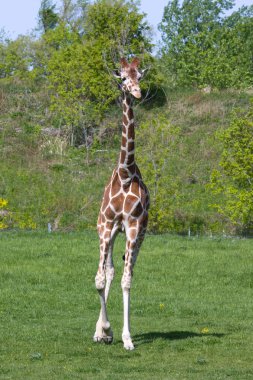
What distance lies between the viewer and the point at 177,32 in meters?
83.7

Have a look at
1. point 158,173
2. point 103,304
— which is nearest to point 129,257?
point 103,304

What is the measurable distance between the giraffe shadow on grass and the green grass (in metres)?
0.02

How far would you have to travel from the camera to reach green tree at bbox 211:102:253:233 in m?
32.9

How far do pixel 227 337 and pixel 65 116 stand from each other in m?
31.5

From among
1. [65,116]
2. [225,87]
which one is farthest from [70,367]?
[225,87]

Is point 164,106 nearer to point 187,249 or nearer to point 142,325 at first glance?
point 187,249

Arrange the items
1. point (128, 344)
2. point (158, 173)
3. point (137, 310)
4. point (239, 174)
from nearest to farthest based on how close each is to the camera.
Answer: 1. point (128, 344)
2. point (137, 310)
3. point (239, 174)
4. point (158, 173)

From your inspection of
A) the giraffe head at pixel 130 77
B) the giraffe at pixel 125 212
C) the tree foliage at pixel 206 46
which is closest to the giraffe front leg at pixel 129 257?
the giraffe at pixel 125 212

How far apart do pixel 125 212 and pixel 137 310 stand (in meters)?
4.93

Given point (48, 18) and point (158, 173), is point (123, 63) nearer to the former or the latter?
point (158, 173)

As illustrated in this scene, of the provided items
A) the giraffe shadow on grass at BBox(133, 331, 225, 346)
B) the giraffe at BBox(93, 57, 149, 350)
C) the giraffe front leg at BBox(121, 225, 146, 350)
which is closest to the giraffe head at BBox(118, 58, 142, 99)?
the giraffe at BBox(93, 57, 149, 350)

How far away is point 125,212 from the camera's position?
13203 mm

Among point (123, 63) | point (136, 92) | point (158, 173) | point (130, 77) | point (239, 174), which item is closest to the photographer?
point (136, 92)

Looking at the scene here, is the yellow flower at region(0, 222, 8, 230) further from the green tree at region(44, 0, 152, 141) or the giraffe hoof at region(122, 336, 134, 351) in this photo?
the giraffe hoof at region(122, 336, 134, 351)
